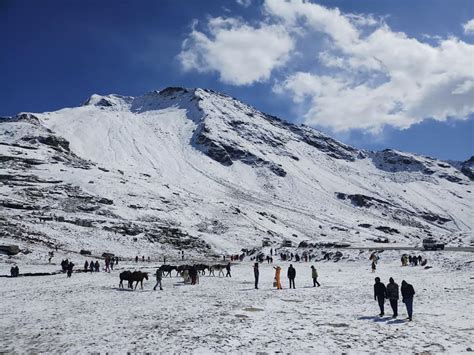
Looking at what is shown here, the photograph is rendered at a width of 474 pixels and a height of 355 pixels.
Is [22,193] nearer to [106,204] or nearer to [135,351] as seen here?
[106,204]

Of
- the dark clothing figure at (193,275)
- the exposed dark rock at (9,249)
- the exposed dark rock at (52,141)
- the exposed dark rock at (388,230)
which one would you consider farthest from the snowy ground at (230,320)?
the exposed dark rock at (52,141)

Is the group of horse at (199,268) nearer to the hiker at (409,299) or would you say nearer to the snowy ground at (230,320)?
the snowy ground at (230,320)

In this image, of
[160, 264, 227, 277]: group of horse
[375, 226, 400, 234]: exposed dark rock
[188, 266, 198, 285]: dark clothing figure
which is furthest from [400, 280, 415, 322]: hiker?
[375, 226, 400, 234]: exposed dark rock

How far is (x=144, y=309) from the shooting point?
866 inches

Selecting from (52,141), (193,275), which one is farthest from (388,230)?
(193,275)

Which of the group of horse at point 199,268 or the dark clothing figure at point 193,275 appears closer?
the dark clothing figure at point 193,275

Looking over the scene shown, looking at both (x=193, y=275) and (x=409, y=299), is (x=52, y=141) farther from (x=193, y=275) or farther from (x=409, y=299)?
(x=409, y=299)

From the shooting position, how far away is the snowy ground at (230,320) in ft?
48.2

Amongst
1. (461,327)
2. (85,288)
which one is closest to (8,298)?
(85,288)

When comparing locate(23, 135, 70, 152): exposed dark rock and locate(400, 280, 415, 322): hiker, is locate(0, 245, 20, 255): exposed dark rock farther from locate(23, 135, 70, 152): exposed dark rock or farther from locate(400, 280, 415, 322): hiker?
locate(23, 135, 70, 152): exposed dark rock

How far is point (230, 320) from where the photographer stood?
18.7 meters

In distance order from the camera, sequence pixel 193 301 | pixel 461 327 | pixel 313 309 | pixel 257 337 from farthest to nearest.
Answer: pixel 193 301, pixel 313 309, pixel 461 327, pixel 257 337

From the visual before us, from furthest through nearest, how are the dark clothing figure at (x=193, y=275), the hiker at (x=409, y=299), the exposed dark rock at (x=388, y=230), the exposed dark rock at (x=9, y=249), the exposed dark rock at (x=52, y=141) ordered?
the exposed dark rock at (x=52, y=141) → the exposed dark rock at (x=388, y=230) → the exposed dark rock at (x=9, y=249) → the dark clothing figure at (x=193, y=275) → the hiker at (x=409, y=299)

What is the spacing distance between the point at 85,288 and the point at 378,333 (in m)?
22.0
